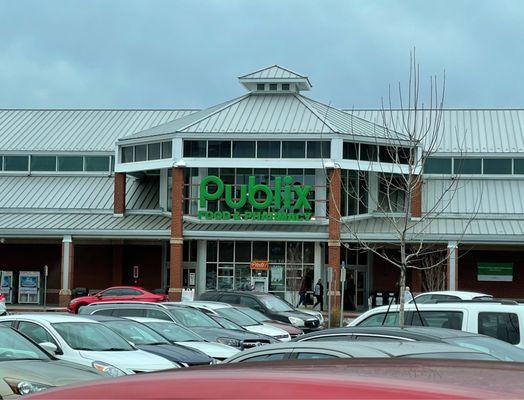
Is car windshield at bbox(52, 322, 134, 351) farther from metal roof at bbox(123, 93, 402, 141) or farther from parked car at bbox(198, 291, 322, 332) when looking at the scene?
metal roof at bbox(123, 93, 402, 141)

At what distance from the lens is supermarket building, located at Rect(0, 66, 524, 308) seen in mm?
46281

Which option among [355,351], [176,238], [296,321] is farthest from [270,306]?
[355,351]

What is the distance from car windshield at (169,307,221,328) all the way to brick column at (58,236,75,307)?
25564 mm

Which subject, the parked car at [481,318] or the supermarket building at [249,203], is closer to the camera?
the parked car at [481,318]

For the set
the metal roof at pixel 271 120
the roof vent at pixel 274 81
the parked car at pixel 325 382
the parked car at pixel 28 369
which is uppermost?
the roof vent at pixel 274 81

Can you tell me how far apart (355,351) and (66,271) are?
1624 inches

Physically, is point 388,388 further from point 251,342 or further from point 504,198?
point 504,198

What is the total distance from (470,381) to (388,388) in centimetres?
35

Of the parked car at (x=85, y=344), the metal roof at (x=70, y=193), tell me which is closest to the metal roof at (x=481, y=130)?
the metal roof at (x=70, y=193)

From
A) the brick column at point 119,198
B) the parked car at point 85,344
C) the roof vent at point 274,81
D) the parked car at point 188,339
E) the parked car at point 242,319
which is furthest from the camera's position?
the roof vent at point 274,81

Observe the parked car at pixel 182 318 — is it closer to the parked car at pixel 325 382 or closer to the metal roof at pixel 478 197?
the parked car at pixel 325 382

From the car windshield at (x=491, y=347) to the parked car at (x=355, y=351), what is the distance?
176 cm

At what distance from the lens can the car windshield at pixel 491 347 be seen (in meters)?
10.0

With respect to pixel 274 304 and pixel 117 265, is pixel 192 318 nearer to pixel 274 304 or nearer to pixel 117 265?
pixel 274 304
